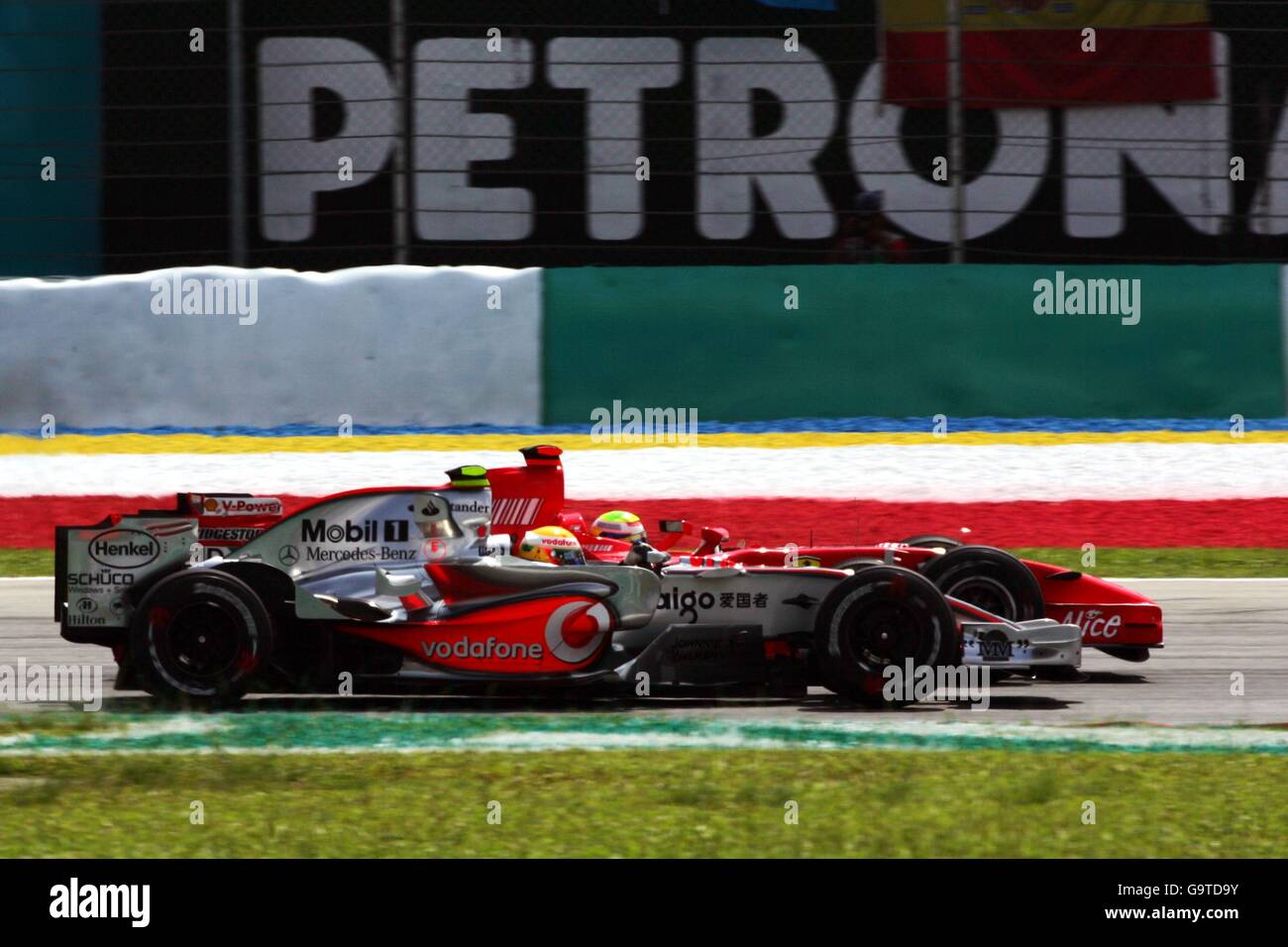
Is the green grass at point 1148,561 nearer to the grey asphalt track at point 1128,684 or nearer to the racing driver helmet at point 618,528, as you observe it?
the grey asphalt track at point 1128,684

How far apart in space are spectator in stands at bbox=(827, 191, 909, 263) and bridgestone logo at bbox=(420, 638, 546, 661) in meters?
9.04

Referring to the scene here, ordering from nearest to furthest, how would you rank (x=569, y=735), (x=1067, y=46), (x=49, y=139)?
(x=569, y=735), (x=49, y=139), (x=1067, y=46)

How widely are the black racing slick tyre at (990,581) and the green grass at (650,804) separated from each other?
1.67 m

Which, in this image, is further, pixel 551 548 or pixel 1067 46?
pixel 1067 46

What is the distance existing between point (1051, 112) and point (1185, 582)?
21.4 feet

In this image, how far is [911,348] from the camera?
15242 mm

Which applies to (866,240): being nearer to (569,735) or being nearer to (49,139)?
(49,139)

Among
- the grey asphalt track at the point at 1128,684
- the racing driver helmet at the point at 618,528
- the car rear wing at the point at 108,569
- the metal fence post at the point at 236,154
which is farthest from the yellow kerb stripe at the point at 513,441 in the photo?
the car rear wing at the point at 108,569

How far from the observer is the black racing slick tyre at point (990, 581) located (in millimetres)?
8164

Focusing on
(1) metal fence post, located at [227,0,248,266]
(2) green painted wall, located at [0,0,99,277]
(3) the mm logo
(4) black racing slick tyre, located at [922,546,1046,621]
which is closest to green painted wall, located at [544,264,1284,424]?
(1) metal fence post, located at [227,0,248,266]

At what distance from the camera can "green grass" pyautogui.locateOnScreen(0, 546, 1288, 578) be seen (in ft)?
40.2

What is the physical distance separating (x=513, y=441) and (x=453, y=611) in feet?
24.2

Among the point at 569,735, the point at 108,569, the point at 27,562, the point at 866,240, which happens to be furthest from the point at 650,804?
the point at 866,240

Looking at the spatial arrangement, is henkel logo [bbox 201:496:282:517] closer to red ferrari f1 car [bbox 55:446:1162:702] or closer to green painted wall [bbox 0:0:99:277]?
red ferrari f1 car [bbox 55:446:1162:702]
